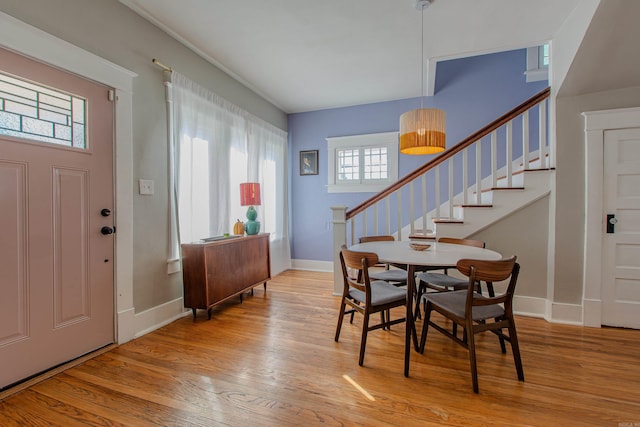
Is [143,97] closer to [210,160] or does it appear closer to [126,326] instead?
[210,160]

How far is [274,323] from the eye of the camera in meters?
2.66

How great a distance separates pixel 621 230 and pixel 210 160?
4080mm

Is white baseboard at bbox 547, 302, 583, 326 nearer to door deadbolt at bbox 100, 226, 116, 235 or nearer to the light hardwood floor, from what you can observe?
the light hardwood floor

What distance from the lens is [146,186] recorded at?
2.46 m

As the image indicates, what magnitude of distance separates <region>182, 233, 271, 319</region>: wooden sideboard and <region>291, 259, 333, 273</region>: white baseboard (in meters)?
1.58

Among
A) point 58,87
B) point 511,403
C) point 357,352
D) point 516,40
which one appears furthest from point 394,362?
Answer: point 516,40

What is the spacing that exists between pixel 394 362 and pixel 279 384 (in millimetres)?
815

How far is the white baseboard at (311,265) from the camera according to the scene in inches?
189

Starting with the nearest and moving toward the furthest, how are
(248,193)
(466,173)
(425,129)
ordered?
1. (425,129)
2. (466,173)
3. (248,193)

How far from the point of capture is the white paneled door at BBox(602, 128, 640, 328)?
247 cm

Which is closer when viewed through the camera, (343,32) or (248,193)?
(343,32)

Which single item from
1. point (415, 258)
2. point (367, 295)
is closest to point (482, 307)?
point (415, 258)

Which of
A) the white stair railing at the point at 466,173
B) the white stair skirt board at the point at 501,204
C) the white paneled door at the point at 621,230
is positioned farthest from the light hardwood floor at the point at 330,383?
the white stair railing at the point at 466,173

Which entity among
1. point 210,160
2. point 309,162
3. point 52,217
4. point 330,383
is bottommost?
point 330,383
